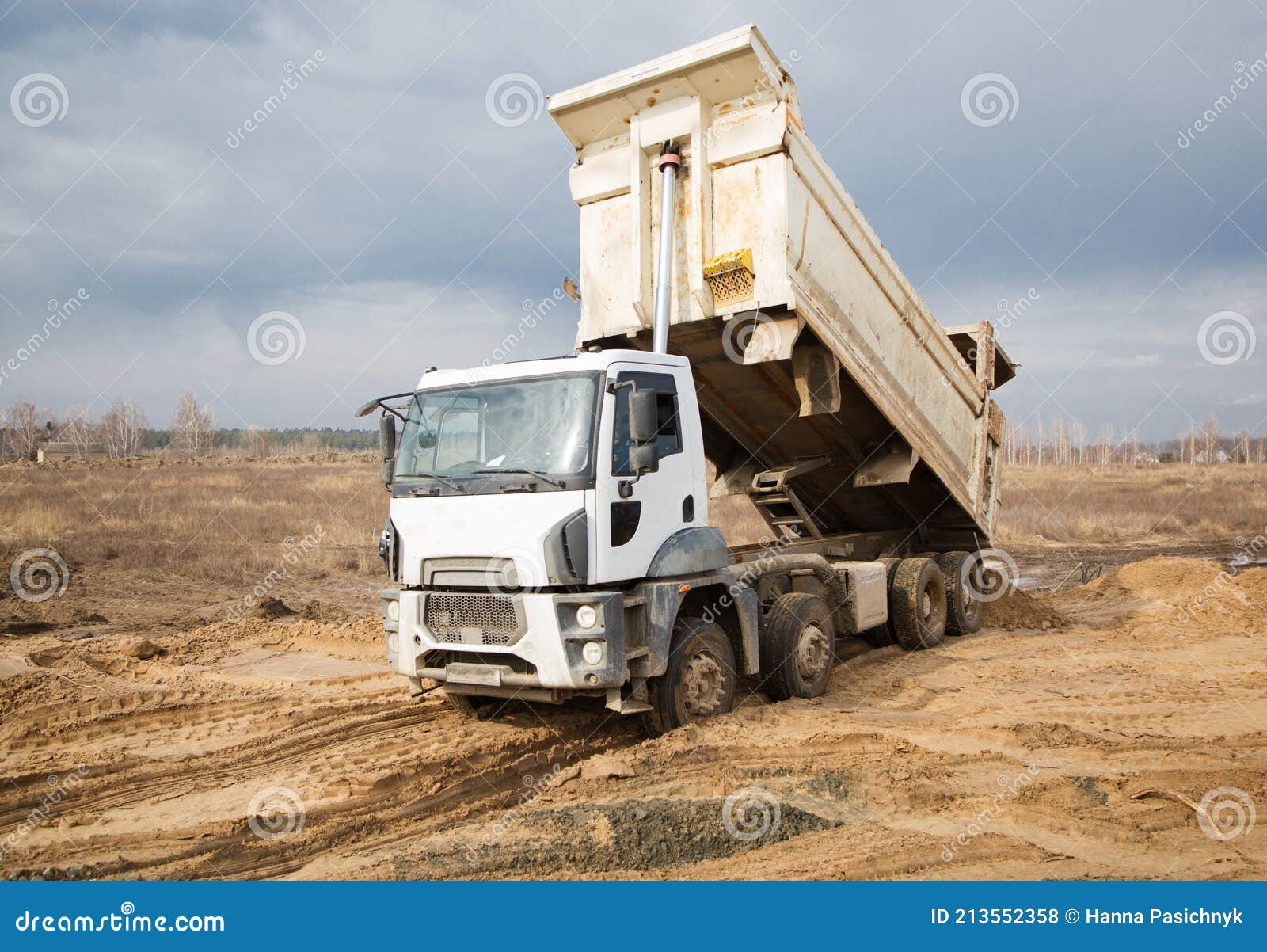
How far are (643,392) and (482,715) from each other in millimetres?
2759

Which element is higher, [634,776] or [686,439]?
[686,439]

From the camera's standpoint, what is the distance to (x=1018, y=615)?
10688mm

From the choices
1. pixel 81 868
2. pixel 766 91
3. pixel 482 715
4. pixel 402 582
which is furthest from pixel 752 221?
pixel 81 868

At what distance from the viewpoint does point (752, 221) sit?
6586 millimetres

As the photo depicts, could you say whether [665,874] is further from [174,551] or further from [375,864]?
[174,551]

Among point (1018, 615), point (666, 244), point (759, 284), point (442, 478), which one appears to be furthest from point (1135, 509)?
point (442, 478)

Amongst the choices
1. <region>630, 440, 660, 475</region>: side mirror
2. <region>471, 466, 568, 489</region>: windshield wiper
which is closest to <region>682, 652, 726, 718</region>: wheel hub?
<region>630, 440, 660, 475</region>: side mirror

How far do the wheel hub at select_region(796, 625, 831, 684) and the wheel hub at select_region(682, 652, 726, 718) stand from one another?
42.1 inches

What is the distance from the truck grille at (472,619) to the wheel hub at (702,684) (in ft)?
4.23

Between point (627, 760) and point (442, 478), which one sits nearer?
point (627, 760)

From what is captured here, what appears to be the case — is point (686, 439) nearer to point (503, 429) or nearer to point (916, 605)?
point (503, 429)

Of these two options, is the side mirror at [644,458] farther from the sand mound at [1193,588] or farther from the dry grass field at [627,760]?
the sand mound at [1193,588]

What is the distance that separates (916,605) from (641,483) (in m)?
4.65

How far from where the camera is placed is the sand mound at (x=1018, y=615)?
10.6m
